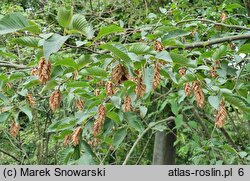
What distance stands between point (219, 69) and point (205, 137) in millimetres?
1724

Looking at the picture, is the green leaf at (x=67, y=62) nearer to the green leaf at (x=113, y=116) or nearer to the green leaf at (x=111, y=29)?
the green leaf at (x=111, y=29)

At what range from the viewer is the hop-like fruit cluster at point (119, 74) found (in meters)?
1.08

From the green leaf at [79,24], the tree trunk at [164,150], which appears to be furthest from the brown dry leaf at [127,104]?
the tree trunk at [164,150]

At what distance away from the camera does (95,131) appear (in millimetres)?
1154

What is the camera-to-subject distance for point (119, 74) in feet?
3.53

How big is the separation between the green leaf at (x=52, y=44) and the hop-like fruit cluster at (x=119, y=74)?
202 mm

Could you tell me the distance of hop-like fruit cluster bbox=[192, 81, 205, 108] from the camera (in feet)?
3.88

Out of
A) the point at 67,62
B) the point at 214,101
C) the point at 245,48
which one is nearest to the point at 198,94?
the point at 214,101

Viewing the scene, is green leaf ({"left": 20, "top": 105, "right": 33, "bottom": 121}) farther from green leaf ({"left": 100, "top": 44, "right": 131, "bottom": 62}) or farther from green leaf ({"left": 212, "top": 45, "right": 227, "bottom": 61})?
green leaf ({"left": 212, "top": 45, "right": 227, "bottom": 61})

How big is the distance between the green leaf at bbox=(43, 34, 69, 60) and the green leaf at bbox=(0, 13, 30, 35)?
0.22 ft

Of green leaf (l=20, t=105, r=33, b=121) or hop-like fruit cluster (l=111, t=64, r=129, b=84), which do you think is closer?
hop-like fruit cluster (l=111, t=64, r=129, b=84)

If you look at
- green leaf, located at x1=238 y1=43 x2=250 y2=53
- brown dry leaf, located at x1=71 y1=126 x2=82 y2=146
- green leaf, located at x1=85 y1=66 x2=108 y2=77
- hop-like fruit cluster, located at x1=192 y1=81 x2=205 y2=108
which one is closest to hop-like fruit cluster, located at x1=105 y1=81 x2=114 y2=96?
green leaf, located at x1=85 y1=66 x2=108 y2=77

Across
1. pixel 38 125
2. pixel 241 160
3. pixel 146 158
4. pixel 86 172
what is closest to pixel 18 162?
pixel 38 125

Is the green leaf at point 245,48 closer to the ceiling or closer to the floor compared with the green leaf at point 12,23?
closer to the ceiling
